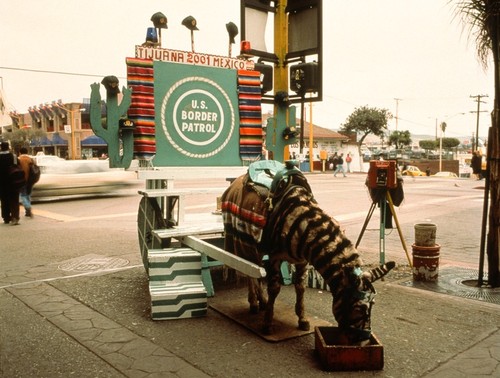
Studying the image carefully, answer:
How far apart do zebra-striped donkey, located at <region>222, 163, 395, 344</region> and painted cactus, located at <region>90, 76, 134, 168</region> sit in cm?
160

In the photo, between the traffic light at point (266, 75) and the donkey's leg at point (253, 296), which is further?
the traffic light at point (266, 75)

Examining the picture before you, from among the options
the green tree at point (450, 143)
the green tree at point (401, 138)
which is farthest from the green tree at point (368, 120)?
the green tree at point (450, 143)

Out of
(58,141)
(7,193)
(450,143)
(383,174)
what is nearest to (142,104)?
(383,174)

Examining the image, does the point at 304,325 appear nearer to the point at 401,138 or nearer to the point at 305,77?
the point at 305,77

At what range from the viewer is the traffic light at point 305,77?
7.87m

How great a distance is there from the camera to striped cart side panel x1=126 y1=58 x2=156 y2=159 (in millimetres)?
6016

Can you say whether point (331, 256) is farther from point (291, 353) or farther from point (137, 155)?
point (137, 155)

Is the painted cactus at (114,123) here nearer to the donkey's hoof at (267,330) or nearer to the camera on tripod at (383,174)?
the donkey's hoof at (267,330)

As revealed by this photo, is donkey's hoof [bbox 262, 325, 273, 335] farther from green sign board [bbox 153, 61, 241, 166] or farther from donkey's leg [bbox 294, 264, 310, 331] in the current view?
green sign board [bbox 153, 61, 241, 166]

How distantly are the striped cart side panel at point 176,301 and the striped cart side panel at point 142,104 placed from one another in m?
1.82

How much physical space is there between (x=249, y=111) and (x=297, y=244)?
318cm

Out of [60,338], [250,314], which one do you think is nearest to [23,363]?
[60,338]

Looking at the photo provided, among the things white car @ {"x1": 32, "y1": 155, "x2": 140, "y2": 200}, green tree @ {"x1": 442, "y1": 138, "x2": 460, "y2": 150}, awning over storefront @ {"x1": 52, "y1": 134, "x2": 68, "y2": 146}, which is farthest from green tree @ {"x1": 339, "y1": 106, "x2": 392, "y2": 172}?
white car @ {"x1": 32, "y1": 155, "x2": 140, "y2": 200}

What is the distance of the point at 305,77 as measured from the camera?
7.92 meters
